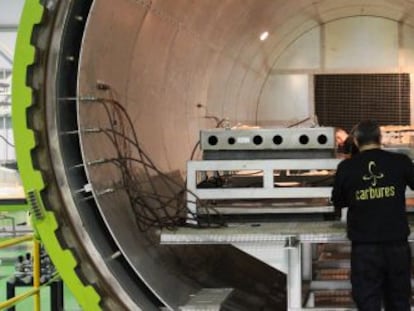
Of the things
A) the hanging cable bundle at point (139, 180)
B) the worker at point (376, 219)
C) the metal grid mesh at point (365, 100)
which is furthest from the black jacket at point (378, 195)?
the metal grid mesh at point (365, 100)

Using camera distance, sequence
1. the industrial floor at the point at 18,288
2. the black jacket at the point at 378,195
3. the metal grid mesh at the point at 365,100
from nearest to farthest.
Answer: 1. the black jacket at the point at 378,195
2. the industrial floor at the point at 18,288
3. the metal grid mesh at the point at 365,100

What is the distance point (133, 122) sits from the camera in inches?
159

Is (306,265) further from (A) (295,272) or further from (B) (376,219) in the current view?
(B) (376,219)

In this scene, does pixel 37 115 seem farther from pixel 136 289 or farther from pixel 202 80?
pixel 202 80

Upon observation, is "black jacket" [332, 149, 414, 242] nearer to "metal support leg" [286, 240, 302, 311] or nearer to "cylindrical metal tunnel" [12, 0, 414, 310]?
"metal support leg" [286, 240, 302, 311]

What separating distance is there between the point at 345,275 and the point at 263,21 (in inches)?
132

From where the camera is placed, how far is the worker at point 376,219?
3.38m

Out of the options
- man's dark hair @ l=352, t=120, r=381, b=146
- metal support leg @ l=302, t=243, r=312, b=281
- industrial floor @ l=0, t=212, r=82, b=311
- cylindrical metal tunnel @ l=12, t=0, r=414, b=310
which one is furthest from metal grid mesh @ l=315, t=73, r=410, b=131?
man's dark hair @ l=352, t=120, r=381, b=146

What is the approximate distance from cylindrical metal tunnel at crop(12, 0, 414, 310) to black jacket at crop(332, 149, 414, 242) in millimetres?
986

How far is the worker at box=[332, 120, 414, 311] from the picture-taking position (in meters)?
3.38

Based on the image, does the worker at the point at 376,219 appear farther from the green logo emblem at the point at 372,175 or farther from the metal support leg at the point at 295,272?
the metal support leg at the point at 295,272

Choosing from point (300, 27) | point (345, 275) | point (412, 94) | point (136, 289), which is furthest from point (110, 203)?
point (412, 94)

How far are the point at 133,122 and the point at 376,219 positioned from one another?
4.99 ft

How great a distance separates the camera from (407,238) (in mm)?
3434
